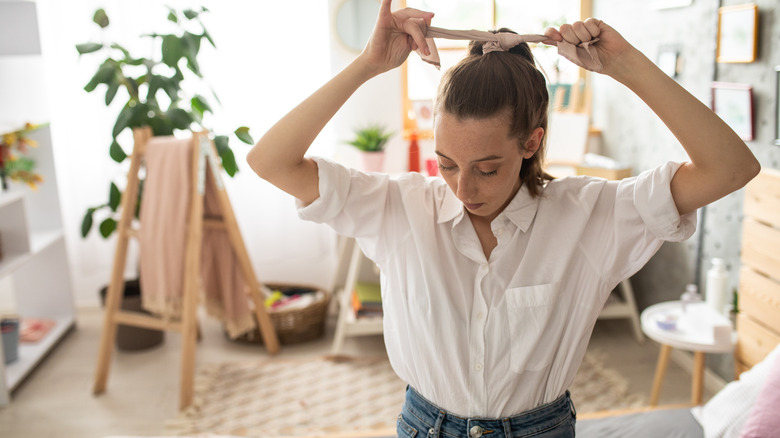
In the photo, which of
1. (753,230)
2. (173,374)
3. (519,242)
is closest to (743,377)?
(753,230)

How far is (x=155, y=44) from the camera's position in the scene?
3463 mm

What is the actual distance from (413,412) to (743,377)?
1.09 meters

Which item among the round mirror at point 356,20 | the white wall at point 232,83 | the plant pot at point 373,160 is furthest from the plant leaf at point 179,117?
the round mirror at point 356,20

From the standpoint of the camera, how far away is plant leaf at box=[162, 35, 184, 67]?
9.73ft

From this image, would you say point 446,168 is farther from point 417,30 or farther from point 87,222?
point 87,222

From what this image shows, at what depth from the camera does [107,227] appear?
3.16 meters

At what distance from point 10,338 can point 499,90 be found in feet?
8.74

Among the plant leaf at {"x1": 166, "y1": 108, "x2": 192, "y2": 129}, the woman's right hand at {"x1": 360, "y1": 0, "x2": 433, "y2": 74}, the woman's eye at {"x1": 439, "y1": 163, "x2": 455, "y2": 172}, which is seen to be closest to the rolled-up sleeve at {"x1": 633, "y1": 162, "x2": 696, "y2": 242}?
the woman's eye at {"x1": 439, "y1": 163, "x2": 455, "y2": 172}

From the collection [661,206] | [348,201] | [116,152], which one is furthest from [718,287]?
[116,152]

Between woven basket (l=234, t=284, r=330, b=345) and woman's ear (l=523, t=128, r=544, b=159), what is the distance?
2262 mm

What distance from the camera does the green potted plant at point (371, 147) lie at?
3.25 metres

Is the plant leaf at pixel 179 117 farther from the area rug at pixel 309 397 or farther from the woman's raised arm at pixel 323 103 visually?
the woman's raised arm at pixel 323 103

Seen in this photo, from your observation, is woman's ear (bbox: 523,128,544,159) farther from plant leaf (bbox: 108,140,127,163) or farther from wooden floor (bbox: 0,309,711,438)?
plant leaf (bbox: 108,140,127,163)

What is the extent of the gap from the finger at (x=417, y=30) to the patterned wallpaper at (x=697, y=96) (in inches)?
65.7
